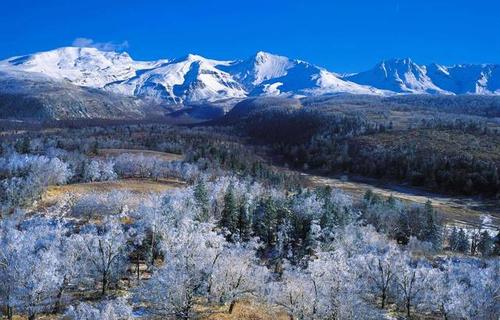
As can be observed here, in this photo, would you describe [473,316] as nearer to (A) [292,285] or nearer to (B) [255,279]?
(A) [292,285]

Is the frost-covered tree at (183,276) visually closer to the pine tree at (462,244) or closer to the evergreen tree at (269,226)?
the evergreen tree at (269,226)

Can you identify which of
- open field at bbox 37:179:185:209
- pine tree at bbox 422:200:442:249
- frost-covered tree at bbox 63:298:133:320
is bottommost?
pine tree at bbox 422:200:442:249

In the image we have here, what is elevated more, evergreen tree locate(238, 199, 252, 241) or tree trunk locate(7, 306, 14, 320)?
evergreen tree locate(238, 199, 252, 241)

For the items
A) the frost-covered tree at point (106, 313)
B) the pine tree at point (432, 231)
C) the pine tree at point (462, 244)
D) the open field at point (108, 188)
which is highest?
the frost-covered tree at point (106, 313)

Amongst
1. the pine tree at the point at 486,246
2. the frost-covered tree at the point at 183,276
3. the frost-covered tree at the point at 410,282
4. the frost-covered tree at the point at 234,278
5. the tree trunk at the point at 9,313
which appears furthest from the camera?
the pine tree at the point at 486,246

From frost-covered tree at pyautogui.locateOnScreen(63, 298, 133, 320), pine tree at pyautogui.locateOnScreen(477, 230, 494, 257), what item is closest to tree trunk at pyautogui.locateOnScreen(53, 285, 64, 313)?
frost-covered tree at pyautogui.locateOnScreen(63, 298, 133, 320)

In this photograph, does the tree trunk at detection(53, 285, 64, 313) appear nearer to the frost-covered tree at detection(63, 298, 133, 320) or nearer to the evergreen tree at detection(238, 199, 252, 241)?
the frost-covered tree at detection(63, 298, 133, 320)

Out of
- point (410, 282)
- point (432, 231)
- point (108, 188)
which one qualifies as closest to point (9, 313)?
point (410, 282)

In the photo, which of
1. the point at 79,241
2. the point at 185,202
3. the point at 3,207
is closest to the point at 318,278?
the point at 79,241

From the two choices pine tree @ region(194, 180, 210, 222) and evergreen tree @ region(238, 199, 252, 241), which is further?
pine tree @ region(194, 180, 210, 222)

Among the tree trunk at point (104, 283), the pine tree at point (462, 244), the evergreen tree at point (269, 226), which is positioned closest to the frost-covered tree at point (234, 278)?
the tree trunk at point (104, 283)

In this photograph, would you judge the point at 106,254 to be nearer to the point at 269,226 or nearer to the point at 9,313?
the point at 9,313

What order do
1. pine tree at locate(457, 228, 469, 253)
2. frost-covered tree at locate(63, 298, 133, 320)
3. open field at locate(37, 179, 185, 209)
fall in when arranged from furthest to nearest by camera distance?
open field at locate(37, 179, 185, 209)
pine tree at locate(457, 228, 469, 253)
frost-covered tree at locate(63, 298, 133, 320)
